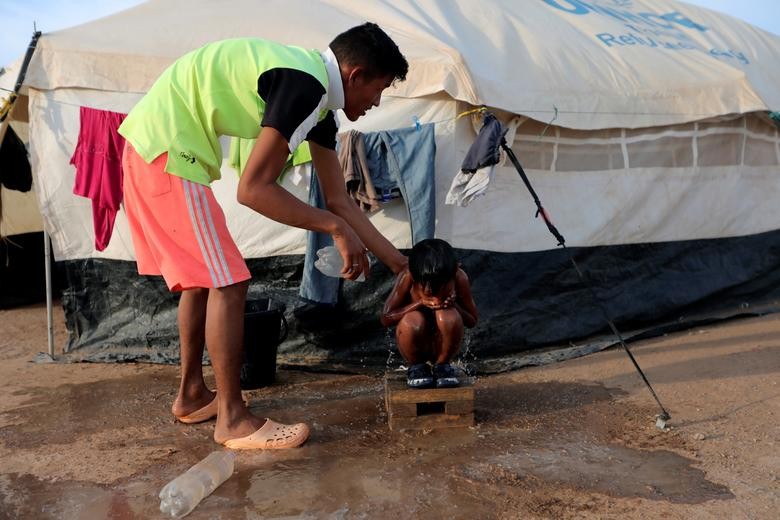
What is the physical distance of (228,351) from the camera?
3.07 m

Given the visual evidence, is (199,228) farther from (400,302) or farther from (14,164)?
(14,164)

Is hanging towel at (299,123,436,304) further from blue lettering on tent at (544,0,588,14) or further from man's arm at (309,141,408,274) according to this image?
blue lettering on tent at (544,0,588,14)

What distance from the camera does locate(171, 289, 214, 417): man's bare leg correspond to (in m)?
3.41

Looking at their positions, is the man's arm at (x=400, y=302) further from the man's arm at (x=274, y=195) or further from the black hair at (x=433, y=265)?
the man's arm at (x=274, y=195)

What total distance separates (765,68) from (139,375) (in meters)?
5.91

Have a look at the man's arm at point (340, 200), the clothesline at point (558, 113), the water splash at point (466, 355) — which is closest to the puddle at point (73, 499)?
the man's arm at point (340, 200)

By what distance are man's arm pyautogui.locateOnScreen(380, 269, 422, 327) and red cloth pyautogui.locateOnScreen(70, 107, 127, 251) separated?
205 centimetres

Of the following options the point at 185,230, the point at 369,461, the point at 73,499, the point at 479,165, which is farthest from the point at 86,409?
the point at 479,165

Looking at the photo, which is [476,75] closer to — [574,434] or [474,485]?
[574,434]

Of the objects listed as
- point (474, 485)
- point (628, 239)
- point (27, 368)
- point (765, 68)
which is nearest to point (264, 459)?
point (474, 485)

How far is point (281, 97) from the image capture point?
2.73 metres

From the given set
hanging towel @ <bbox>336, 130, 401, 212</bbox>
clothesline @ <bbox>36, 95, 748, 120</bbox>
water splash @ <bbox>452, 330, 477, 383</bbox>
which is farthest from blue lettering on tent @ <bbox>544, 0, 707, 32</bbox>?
water splash @ <bbox>452, 330, 477, 383</bbox>

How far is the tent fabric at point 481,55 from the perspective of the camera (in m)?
4.59

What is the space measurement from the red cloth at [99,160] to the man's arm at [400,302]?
6.71 feet
